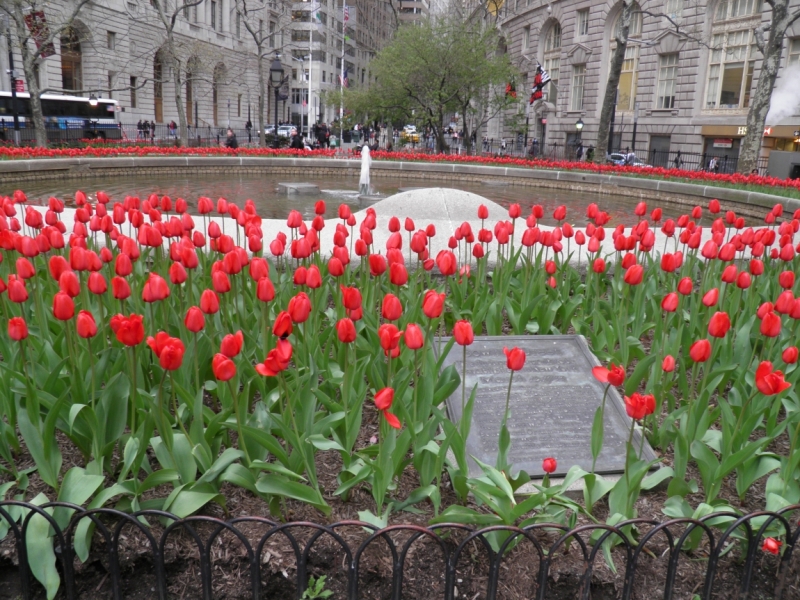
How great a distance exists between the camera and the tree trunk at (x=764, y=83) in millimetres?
20573

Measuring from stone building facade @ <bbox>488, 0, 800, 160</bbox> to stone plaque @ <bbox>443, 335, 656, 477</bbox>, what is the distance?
24219 millimetres

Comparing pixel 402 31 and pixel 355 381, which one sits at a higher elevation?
pixel 402 31

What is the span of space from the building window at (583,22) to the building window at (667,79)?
674 cm

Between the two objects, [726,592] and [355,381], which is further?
[355,381]

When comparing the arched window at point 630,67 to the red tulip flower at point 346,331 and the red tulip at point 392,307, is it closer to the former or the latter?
the red tulip at point 392,307

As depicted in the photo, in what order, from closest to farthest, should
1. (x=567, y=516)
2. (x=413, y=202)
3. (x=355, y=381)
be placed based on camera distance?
(x=567, y=516) → (x=355, y=381) → (x=413, y=202)

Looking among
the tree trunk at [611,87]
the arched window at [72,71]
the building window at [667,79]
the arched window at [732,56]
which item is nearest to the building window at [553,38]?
the building window at [667,79]

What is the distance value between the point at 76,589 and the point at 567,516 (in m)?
2.09

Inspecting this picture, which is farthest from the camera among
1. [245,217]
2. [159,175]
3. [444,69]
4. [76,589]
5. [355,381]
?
[444,69]

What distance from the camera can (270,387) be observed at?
12.7 ft

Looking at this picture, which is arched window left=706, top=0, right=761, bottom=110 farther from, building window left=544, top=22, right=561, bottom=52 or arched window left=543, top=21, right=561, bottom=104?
building window left=544, top=22, right=561, bottom=52

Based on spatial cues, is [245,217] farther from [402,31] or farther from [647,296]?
[402,31]

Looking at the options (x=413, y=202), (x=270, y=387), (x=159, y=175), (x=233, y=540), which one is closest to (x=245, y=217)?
(x=270, y=387)

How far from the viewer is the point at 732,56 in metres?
33.0
